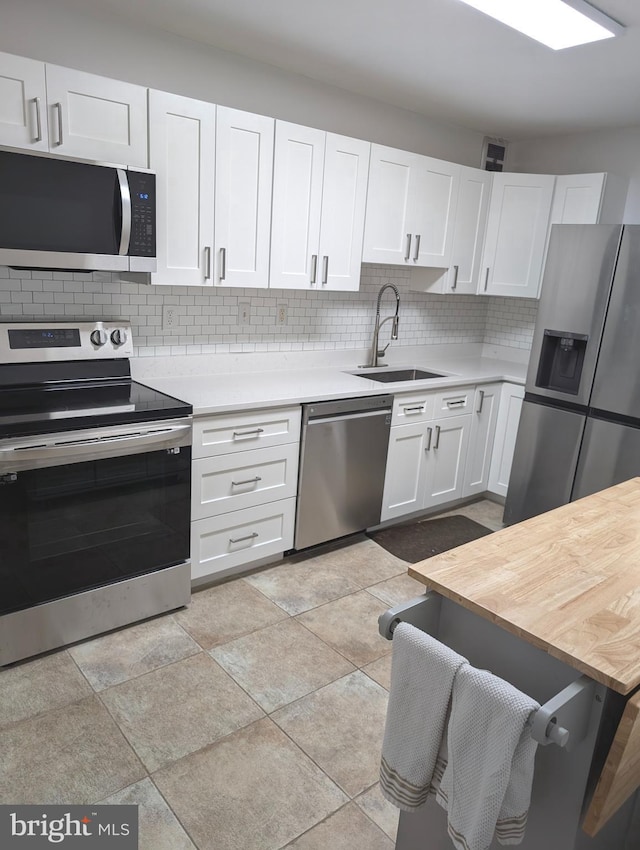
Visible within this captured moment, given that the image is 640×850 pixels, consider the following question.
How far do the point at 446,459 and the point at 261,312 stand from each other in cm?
152

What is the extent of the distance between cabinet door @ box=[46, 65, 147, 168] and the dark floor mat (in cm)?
240

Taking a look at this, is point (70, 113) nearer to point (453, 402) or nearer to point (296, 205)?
point (296, 205)

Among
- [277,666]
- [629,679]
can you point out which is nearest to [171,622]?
[277,666]

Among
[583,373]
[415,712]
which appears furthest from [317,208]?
[415,712]

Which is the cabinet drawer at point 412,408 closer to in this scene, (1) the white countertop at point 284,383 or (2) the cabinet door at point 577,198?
(1) the white countertop at point 284,383

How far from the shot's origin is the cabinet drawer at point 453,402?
3.79 metres

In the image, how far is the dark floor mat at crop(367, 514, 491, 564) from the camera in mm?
3566

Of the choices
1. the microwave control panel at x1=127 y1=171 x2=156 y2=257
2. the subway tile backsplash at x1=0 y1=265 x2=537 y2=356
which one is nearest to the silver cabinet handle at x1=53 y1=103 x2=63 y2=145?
the microwave control panel at x1=127 y1=171 x2=156 y2=257

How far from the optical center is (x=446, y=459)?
13.1 ft

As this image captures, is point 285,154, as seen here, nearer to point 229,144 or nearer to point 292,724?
point 229,144

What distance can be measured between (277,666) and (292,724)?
12.9 inches

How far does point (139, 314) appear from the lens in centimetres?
305

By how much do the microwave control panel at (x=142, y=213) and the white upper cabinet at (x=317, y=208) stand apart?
72 cm

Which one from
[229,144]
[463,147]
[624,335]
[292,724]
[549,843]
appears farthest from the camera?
[463,147]
